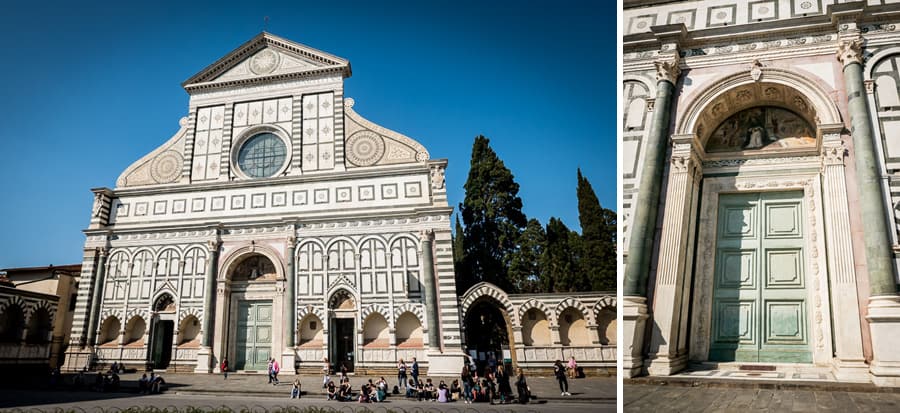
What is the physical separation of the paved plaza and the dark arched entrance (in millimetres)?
2358

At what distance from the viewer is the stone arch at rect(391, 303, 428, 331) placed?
1521 centimetres

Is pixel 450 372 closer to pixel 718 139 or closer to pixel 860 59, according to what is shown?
pixel 718 139

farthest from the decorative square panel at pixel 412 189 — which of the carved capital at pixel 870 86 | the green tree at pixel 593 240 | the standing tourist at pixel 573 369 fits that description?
the carved capital at pixel 870 86

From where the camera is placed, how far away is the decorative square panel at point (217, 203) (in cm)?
1719

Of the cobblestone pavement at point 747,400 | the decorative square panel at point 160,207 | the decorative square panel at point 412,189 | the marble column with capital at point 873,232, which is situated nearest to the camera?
the cobblestone pavement at point 747,400

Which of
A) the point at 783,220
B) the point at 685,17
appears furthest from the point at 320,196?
the point at 783,220

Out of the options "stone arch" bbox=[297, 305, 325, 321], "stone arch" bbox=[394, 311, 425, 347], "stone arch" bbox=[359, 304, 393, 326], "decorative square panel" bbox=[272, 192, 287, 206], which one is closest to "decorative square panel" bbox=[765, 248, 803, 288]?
"stone arch" bbox=[394, 311, 425, 347]

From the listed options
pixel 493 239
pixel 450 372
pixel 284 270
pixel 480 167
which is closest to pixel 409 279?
pixel 450 372

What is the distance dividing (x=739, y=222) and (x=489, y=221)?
12.1 meters

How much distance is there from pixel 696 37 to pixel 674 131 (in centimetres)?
166

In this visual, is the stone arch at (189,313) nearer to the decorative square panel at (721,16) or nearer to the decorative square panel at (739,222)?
the decorative square panel at (739,222)

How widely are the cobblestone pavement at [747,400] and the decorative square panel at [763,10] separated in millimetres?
5767

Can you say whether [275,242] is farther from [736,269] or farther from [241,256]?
[736,269]

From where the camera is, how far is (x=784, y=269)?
8.46 m
